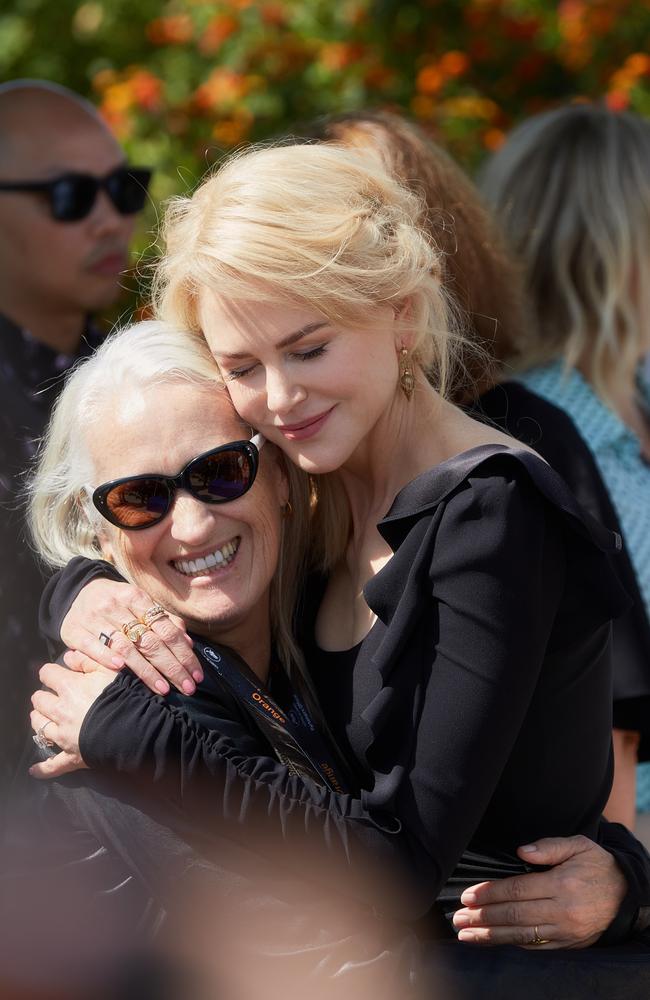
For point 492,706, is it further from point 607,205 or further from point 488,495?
point 607,205

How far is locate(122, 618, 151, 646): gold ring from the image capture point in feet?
6.57

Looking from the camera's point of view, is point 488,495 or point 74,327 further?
point 74,327

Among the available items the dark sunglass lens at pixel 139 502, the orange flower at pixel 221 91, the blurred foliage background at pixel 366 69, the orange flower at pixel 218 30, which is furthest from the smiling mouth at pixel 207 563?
the orange flower at pixel 218 30

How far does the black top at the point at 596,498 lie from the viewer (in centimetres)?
247

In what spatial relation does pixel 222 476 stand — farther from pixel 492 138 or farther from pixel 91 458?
pixel 492 138

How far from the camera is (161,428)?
2.02m

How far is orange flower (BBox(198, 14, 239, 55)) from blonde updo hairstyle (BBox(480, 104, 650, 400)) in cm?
230

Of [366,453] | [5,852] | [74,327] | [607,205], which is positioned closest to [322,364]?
[366,453]

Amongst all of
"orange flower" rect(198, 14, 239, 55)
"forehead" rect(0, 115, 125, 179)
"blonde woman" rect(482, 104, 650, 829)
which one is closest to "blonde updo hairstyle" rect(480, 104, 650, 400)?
"blonde woman" rect(482, 104, 650, 829)

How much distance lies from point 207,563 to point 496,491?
1.82ft

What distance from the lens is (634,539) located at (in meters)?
2.78

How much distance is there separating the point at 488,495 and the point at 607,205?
1.58m

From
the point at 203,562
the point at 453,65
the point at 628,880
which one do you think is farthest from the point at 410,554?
the point at 453,65

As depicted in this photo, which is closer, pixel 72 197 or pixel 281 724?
pixel 281 724
